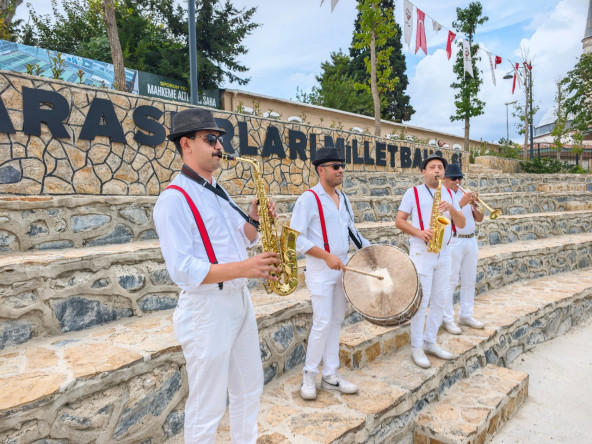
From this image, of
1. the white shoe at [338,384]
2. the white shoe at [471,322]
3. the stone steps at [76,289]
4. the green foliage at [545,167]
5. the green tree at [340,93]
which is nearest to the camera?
the stone steps at [76,289]

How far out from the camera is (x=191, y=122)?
1988mm

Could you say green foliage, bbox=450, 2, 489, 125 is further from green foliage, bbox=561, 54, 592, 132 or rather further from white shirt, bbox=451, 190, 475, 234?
white shirt, bbox=451, 190, 475, 234

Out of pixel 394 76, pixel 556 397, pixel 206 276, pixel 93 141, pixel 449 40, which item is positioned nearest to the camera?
pixel 206 276

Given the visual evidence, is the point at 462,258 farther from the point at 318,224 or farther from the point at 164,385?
the point at 164,385

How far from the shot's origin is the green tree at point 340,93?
25891mm

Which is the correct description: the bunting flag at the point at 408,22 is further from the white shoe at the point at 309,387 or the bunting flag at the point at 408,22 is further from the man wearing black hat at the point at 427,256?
the white shoe at the point at 309,387

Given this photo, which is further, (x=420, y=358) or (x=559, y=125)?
(x=559, y=125)

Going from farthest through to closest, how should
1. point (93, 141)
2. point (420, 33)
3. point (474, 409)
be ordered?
point (420, 33) < point (93, 141) < point (474, 409)

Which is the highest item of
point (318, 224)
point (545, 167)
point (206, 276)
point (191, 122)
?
point (545, 167)

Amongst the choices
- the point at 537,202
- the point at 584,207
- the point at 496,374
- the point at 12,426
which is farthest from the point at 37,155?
the point at 584,207

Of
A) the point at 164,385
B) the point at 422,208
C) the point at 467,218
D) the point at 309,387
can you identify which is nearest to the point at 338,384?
the point at 309,387

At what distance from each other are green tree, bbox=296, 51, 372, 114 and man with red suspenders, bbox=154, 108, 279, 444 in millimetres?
23560

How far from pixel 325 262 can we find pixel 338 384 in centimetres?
111

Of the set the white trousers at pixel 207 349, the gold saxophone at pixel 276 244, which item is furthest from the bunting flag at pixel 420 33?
the white trousers at pixel 207 349
